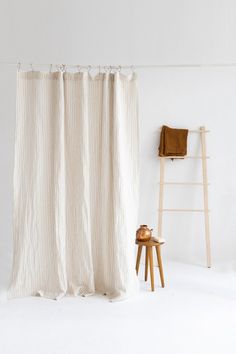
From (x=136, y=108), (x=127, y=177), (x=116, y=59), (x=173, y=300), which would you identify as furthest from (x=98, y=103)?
(x=173, y=300)

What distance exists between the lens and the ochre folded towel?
464cm

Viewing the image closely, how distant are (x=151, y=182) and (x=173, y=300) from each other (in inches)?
67.3

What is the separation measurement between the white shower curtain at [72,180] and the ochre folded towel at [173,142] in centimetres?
123

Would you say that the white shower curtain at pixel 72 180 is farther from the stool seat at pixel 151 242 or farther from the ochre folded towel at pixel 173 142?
the ochre folded towel at pixel 173 142

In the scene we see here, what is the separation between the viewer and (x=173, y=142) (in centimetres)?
466

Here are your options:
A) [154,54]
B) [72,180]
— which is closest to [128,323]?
[72,180]

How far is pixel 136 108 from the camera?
3.48 m

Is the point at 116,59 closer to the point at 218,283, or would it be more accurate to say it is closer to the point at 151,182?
the point at 151,182

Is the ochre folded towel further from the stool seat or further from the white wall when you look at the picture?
the stool seat

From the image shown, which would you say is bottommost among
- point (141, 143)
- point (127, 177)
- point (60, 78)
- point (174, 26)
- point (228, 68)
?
point (127, 177)

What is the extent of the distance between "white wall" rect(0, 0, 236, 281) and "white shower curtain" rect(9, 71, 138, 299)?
4.42ft

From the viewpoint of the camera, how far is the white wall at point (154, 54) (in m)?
4.68

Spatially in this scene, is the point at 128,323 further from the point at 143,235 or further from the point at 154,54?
the point at 154,54

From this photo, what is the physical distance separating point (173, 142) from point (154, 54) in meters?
1.04
